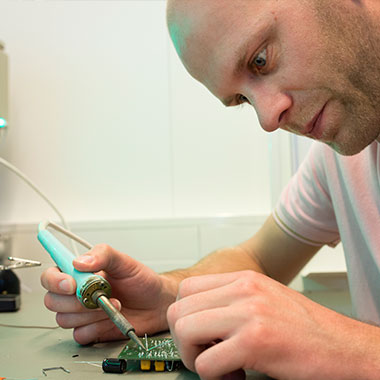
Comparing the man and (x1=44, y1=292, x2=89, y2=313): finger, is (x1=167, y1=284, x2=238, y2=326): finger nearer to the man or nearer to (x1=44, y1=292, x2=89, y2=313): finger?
the man

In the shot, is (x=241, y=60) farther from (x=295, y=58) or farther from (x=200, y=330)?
(x=200, y=330)

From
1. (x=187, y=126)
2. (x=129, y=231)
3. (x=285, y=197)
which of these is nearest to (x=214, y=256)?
(x=285, y=197)

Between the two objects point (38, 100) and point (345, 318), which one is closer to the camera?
point (345, 318)

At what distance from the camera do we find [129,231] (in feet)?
4.15

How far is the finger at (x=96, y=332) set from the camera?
27.8 inches

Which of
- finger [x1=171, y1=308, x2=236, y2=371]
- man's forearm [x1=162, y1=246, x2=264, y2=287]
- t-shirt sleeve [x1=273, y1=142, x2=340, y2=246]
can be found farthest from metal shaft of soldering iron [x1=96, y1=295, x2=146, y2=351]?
t-shirt sleeve [x1=273, y1=142, x2=340, y2=246]

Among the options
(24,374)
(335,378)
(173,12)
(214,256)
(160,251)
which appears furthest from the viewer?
(160,251)

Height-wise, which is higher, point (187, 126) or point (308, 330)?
point (187, 126)

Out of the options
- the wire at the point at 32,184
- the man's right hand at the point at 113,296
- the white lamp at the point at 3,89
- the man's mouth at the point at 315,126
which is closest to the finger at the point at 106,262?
the man's right hand at the point at 113,296

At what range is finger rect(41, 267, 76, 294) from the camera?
708 mm

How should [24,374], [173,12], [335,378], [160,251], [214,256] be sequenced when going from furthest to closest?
[160,251] → [214,256] → [173,12] → [24,374] → [335,378]

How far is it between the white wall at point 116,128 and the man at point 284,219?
1.02 ft

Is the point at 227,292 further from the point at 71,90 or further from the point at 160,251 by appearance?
the point at 71,90

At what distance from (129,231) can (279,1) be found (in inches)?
30.8
